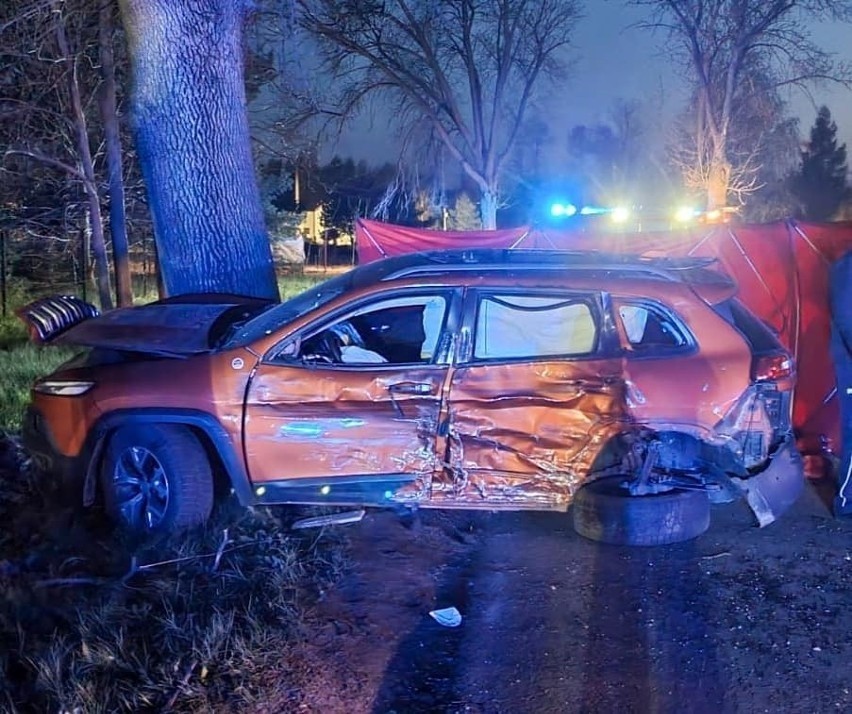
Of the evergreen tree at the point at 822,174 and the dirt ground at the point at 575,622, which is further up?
the evergreen tree at the point at 822,174

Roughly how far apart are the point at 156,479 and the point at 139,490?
0.15 metres

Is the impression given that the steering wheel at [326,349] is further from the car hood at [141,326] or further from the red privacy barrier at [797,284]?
the red privacy barrier at [797,284]

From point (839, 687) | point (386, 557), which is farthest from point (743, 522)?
point (386, 557)

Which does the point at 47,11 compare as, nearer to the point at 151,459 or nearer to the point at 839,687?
the point at 151,459

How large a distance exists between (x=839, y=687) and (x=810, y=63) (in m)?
30.1

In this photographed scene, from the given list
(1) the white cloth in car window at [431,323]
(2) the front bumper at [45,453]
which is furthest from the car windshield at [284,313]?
(2) the front bumper at [45,453]

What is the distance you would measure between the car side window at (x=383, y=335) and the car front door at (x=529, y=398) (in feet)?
0.85

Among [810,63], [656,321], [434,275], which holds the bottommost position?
[656,321]

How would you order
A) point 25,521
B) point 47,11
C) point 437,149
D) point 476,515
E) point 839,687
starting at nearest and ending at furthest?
point 839,687
point 25,521
point 476,515
point 47,11
point 437,149

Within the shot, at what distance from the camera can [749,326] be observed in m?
4.92

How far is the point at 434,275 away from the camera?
4.68 metres

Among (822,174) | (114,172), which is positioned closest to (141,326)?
(114,172)

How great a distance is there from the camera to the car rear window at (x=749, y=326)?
4.75m

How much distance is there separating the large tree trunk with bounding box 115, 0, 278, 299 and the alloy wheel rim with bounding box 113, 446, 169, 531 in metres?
2.87
